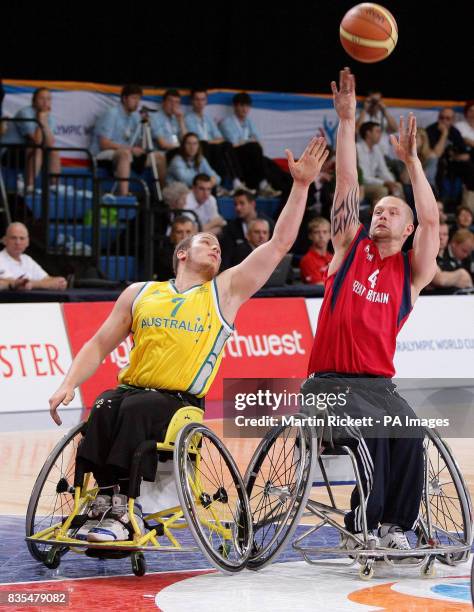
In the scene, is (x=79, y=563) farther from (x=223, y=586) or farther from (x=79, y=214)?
(x=79, y=214)

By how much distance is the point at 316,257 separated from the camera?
14539mm

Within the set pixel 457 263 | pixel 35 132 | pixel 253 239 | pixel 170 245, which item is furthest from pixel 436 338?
pixel 35 132

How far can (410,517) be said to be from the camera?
20.1 ft

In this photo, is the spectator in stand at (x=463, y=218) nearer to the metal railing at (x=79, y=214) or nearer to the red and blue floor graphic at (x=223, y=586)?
the metal railing at (x=79, y=214)

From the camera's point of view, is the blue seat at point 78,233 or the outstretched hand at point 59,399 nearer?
the outstretched hand at point 59,399

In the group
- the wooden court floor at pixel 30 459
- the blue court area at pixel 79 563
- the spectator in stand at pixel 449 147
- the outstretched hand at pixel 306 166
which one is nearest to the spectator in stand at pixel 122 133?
the spectator in stand at pixel 449 147

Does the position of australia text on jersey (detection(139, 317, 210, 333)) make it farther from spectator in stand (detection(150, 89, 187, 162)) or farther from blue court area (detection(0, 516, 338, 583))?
spectator in stand (detection(150, 89, 187, 162))

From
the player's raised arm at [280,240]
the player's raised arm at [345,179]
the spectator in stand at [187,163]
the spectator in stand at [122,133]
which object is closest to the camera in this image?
the player's raised arm at [280,240]

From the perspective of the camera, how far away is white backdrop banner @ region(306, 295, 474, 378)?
1315 centimetres

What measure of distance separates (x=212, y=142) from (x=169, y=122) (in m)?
0.66

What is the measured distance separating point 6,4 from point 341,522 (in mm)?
9877

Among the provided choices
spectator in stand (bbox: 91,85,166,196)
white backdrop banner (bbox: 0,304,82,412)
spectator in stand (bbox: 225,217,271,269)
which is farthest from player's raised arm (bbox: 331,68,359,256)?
spectator in stand (bbox: 91,85,166,196)

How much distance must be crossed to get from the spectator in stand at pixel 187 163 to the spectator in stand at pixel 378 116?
276cm

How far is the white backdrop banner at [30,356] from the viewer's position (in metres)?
11.4
